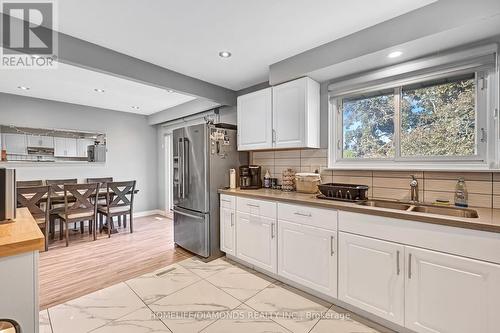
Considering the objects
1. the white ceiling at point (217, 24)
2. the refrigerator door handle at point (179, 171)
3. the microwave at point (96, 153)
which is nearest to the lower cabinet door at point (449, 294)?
the white ceiling at point (217, 24)

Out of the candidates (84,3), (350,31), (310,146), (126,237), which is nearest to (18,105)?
(126,237)

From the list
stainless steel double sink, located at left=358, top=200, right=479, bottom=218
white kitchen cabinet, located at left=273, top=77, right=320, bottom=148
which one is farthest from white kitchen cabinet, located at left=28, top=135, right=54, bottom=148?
stainless steel double sink, located at left=358, top=200, right=479, bottom=218

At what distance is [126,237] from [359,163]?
373 cm

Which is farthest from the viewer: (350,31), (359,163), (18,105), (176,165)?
(18,105)

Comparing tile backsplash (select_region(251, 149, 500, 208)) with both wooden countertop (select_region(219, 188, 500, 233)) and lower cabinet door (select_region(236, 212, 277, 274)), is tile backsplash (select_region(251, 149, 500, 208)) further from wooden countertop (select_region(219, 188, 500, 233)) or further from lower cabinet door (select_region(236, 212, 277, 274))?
lower cabinet door (select_region(236, 212, 277, 274))

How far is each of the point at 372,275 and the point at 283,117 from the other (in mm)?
1741

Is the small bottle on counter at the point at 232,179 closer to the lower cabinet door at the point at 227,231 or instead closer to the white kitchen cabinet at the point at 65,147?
the lower cabinet door at the point at 227,231

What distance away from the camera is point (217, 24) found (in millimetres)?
1901

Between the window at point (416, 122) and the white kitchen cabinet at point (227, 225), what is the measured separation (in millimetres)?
1384

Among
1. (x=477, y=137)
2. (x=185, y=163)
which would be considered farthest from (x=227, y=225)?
(x=477, y=137)

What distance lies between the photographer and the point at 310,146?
2.53 meters

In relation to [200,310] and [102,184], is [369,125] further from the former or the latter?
[102,184]

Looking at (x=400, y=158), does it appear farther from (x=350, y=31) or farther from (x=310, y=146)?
(x=350, y=31)

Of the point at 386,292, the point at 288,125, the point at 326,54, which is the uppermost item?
the point at 326,54
